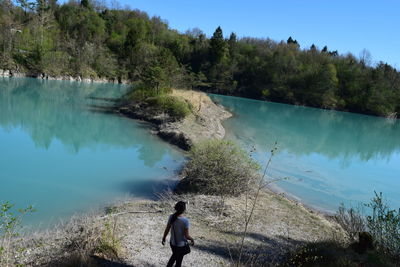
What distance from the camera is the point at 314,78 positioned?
69562 millimetres

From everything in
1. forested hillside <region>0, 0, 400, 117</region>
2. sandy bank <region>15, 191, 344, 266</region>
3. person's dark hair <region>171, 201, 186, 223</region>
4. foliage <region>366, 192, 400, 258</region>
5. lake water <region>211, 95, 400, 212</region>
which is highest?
forested hillside <region>0, 0, 400, 117</region>

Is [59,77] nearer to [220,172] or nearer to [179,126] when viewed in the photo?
[179,126]

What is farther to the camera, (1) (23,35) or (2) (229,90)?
(2) (229,90)

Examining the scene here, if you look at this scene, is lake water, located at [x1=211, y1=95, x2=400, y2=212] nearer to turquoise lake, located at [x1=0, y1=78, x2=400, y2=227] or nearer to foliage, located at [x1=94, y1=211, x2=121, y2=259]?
turquoise lake, located at [x1=0, y1=78, x2=400, y2=227]

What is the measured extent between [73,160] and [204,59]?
65.0m

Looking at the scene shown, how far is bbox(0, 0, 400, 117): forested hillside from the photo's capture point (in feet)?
188

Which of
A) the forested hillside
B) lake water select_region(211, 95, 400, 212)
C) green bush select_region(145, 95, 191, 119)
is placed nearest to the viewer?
lake water select_region(211, 95, 400, 212)

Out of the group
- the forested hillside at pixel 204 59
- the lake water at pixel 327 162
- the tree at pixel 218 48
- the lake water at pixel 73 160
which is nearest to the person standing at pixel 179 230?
the lake water at pixel 73 160

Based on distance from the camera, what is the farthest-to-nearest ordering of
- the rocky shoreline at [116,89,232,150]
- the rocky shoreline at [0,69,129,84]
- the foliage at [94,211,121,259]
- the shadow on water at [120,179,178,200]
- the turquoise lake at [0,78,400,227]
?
the rocky shoreline at [0,69,129,84]
the rocky shoreline at [116,89,232,150]
the shadow on water at [120,179,178,200]
the turquoise lake at [0,78,400,227]
the foliage at [94,211,121,259]

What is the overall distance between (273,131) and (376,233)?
24.1 meters

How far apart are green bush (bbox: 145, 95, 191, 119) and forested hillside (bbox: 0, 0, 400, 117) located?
3067 centimetres

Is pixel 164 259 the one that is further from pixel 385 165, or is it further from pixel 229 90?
pixel 229 90

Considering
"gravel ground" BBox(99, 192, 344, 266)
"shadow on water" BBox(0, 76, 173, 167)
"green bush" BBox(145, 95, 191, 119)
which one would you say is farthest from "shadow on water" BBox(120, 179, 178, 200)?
"green bush" BBox(145, 95, 191, 119)

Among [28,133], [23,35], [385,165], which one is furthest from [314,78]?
[28,133]
